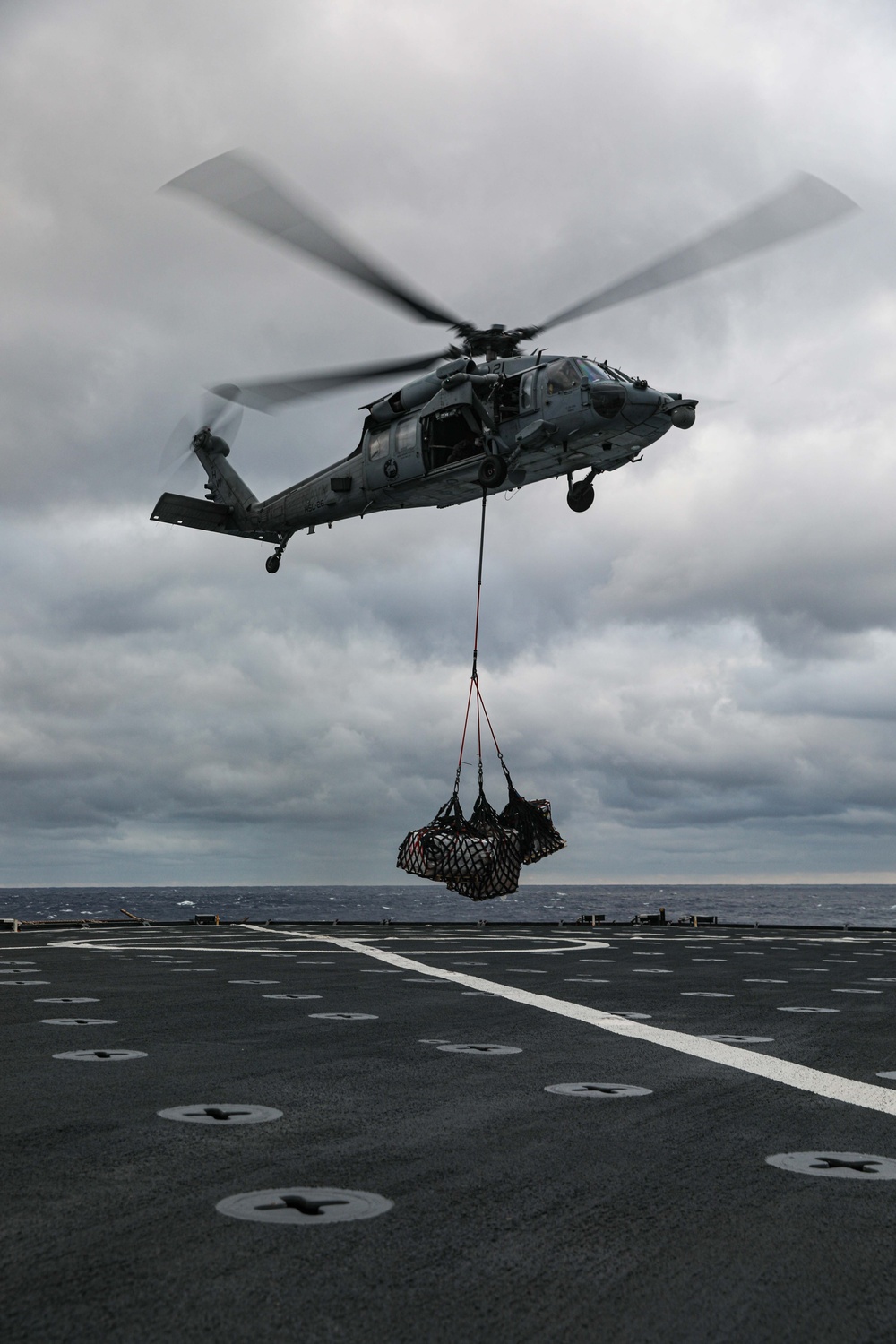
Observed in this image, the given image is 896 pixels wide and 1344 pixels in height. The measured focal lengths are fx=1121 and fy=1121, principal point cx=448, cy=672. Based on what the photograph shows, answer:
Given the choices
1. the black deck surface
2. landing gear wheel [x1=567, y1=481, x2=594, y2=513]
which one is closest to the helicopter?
landing gear wheel [x1=567, y1=481, x2=594, y2=513]

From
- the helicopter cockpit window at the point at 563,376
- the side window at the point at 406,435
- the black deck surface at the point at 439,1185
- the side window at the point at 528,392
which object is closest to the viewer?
the black deck surface at the point at 439,1185

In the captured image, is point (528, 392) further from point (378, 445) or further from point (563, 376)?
point (378, 445)

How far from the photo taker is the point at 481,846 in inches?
888

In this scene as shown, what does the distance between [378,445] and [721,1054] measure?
67.8ft

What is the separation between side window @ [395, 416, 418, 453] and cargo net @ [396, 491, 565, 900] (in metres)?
8.12

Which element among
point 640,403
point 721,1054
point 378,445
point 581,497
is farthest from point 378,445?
point 721,1054

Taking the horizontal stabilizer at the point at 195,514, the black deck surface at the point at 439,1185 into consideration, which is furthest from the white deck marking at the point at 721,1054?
the horizontal stabilizer at the point at 195,514

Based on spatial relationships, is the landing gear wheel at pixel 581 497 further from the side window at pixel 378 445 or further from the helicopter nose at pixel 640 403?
the side window at pixel 378 445

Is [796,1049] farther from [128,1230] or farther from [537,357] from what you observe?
[537,357]

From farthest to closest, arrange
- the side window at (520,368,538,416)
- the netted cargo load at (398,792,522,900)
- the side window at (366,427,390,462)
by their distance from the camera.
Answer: the side window at (366,427,390,462) < the side window at (520,368,538,416) < the netted cargo load at (398,792,522,900)

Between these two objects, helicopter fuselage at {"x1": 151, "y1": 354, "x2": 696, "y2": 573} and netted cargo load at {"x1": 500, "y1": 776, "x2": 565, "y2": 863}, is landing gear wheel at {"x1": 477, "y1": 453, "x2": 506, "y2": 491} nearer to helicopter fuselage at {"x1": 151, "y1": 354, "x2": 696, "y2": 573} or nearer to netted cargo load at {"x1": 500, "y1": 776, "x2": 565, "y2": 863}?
helicopter fuselage at {"x1": 151, "y1": 354, "x2": 696, "y2": 573}

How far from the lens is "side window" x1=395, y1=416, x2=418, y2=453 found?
26562 mm

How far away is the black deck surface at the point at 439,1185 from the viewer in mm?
3498

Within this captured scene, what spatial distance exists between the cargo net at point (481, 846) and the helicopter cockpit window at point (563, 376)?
8.32m
